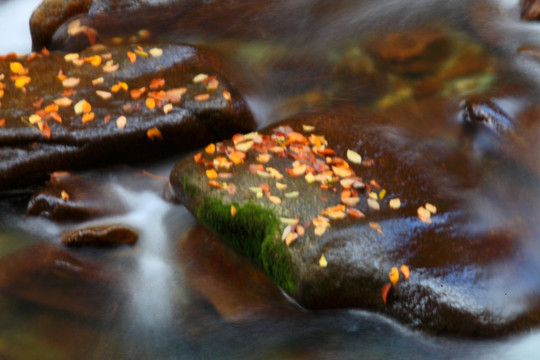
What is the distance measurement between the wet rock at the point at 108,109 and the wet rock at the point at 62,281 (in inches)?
45.8

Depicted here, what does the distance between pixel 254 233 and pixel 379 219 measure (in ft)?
3.43

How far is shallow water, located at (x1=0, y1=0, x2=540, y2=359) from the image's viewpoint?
13.4 ft

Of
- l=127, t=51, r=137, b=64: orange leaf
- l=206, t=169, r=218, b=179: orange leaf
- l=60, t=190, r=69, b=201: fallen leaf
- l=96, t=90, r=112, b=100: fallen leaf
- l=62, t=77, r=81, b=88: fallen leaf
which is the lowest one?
l=60, t=190, r=69, b=201: fallen leaf

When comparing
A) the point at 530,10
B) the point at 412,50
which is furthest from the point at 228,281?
the point at 530,10

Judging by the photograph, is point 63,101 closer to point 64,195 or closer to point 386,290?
point 64,195

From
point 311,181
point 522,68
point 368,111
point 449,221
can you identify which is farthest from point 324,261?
point 522,68

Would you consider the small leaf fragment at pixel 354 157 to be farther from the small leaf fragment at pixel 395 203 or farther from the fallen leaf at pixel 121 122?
the fallen leaf at pixel 121 122

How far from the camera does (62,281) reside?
4.61 metres

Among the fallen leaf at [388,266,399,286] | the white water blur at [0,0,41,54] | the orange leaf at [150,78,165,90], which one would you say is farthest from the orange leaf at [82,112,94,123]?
the fallen leaf at [388,266,399,286]

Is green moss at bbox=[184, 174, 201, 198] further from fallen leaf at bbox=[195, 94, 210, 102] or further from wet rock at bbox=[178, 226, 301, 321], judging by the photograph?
fallen leaf at bbox=[195, 94, 210, 102]

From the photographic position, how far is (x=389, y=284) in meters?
4.23

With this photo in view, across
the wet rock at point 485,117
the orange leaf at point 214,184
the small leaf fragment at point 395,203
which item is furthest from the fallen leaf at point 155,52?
the wet rock at point 485,117

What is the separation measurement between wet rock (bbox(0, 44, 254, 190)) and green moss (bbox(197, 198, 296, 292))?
1340 mm

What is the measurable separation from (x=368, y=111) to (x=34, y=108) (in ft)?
11.5
